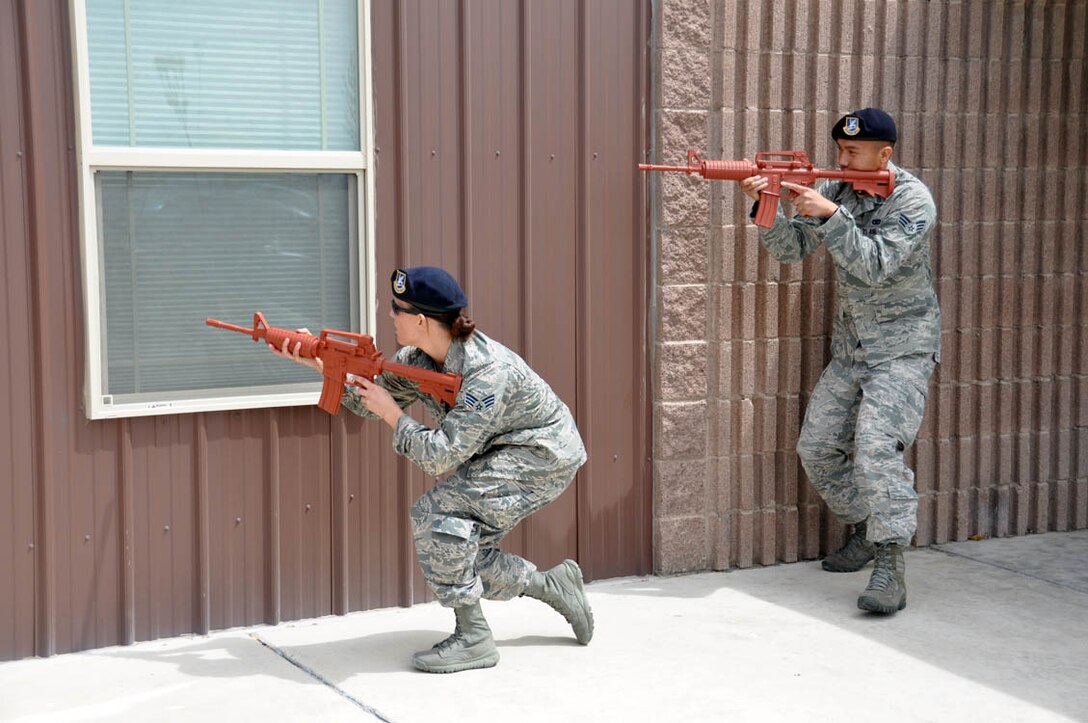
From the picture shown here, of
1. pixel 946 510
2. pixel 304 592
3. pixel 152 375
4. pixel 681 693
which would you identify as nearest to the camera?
pixel 681 693

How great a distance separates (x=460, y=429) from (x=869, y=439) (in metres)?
1.97

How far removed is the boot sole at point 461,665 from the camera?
15.2ft

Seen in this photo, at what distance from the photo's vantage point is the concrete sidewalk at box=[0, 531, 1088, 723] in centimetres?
433

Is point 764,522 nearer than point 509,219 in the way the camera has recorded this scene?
No

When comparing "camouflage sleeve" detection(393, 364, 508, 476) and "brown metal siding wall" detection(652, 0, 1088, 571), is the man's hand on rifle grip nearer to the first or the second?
"brown metal siding wall" detection(652, 0, 1088, 571)

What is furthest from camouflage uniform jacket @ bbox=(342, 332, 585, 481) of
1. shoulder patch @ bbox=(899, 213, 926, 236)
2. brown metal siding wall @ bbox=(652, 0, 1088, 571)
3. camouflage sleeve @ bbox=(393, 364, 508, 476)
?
shoulder patch @ bbox=(899, 213, 926, 236)

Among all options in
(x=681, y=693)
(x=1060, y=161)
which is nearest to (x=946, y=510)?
(x=1060, y=161)

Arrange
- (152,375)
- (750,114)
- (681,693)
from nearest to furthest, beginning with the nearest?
(681,693) → (152,375) → (750,114)

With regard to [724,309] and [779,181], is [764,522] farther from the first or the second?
[779,181]

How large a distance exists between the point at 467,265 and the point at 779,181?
1.33 meters

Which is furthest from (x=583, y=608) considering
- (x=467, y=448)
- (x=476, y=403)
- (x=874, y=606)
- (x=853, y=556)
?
(x=853, y=556)

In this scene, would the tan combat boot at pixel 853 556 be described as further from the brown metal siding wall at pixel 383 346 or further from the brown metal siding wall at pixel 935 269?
the brown metal siding wall at pixel 383 346

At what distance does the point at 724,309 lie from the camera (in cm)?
602

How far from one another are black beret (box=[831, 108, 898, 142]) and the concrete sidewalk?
194 centimetres
